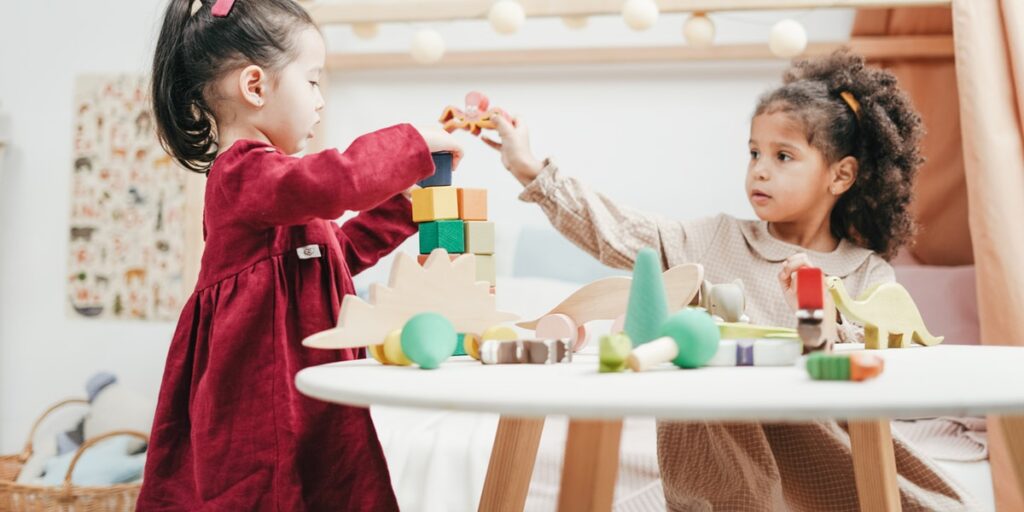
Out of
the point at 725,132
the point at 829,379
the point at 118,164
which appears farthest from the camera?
the point at 118,164

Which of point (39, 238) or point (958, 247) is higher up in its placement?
point (39, 238)

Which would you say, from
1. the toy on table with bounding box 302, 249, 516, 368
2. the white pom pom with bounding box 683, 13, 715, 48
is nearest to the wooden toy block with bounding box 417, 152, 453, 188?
the toy on table with bounding box 302, 249, 516, 368

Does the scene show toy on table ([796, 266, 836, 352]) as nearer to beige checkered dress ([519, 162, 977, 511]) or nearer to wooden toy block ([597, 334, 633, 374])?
wooden toy block ([597, 334, 633, 374])

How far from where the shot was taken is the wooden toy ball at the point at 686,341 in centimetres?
67

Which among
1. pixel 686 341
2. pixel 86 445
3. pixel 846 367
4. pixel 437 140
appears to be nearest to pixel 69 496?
pixel 86 445

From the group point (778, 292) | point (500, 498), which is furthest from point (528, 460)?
point (778, 292)

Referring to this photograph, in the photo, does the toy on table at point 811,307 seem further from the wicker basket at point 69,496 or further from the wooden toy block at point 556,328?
the wicker basket at point 69,496

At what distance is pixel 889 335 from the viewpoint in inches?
37.2

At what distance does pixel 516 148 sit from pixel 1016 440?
65 centimetres

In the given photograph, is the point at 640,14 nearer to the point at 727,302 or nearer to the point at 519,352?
the point at 727,302

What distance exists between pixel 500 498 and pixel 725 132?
1449mm

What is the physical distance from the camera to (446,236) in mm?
955

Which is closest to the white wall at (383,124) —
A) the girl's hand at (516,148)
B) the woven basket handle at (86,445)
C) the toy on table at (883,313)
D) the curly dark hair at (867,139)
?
the woven basket handle at (86,445)

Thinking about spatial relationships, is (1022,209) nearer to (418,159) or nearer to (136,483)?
(418,159)
